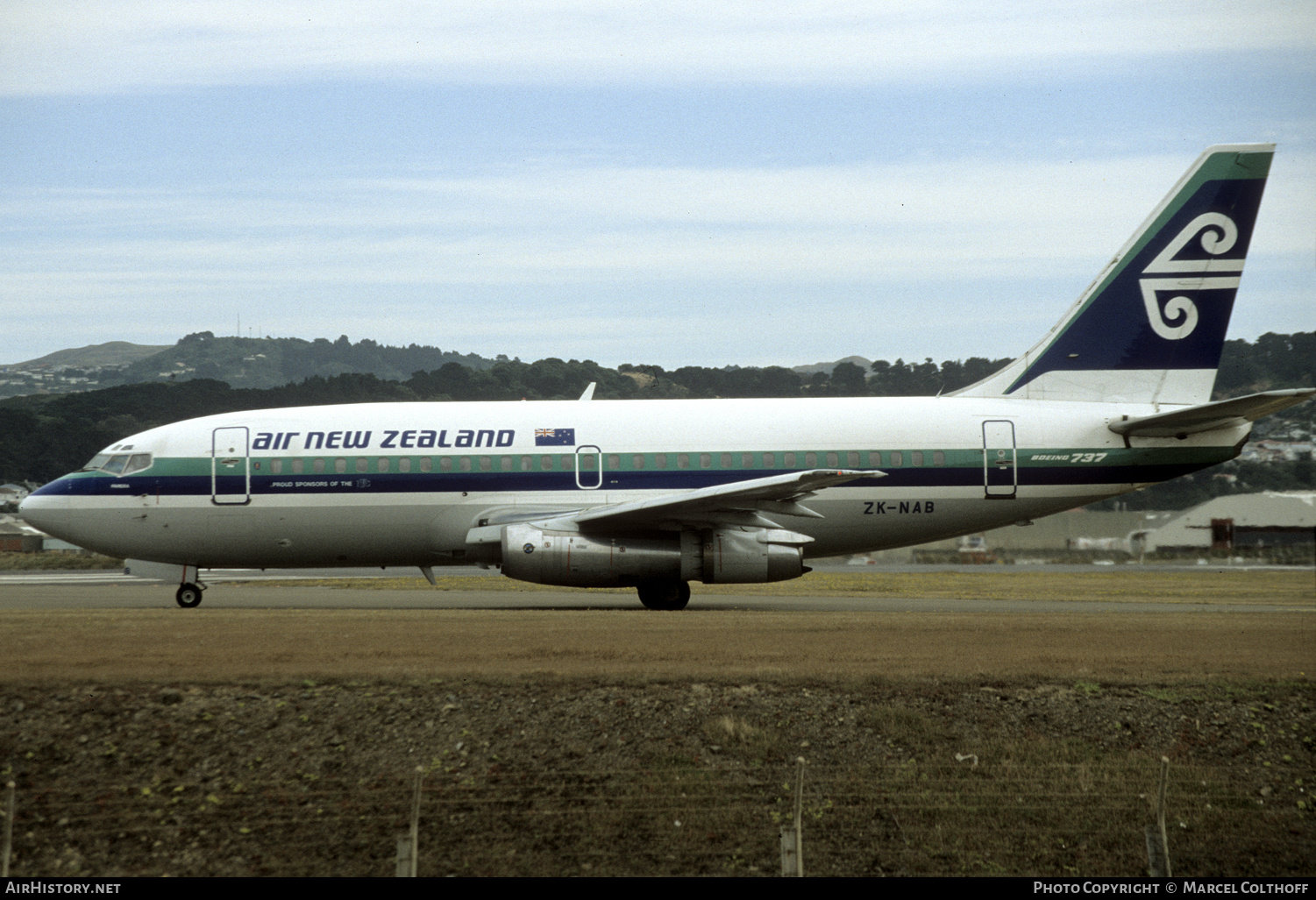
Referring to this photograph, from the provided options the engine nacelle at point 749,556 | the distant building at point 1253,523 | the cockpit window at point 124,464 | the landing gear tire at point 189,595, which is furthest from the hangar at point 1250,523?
the cockpit window at point 124,464

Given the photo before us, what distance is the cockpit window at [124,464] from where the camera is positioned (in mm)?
23516

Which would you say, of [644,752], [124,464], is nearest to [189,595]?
[124,464]

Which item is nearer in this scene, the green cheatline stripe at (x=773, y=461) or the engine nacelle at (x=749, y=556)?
the engine nacelle at (x=749, y=556)

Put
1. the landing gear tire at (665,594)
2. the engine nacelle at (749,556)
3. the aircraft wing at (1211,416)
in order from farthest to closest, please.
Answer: the landing gear tire at (665,594), the engine nacelle at (749,556), the aircraft wing at (1211,416)

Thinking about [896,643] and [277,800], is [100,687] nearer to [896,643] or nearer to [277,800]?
[277,800]

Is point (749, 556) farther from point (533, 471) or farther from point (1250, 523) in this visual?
point (1250, 523)

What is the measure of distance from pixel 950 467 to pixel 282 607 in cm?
1380

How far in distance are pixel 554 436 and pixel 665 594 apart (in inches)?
155

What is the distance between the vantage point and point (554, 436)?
936 inches

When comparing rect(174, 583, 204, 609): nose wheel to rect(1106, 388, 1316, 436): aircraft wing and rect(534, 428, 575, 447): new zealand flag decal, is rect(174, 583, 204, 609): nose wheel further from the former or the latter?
rect(1106, 388, 1316, 436): aircraft wing

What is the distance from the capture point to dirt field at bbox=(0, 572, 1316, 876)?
32.3ft

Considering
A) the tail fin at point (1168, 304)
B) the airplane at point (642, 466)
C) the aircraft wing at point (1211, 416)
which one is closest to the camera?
the aircraft wing at point (1211, 416)

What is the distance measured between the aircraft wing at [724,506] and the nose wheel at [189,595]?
24.7 ft

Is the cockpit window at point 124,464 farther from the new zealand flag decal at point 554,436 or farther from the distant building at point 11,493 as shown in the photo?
the distant building at point 11,493
